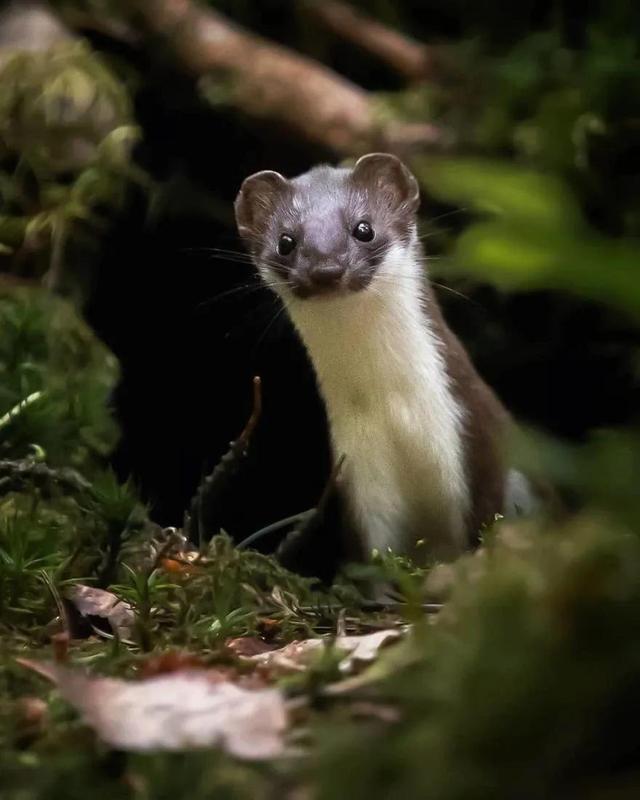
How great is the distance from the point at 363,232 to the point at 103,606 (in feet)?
5.70

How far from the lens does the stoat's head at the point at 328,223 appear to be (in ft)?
12.0

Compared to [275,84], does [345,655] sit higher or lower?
lower

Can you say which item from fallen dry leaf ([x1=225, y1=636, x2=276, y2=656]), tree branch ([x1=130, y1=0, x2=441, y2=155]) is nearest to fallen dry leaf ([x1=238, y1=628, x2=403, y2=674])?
fallen dry leaf ([x1=225, y1=636, x2=276, y2=656])

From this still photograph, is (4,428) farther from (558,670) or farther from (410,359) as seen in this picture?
(558,670)

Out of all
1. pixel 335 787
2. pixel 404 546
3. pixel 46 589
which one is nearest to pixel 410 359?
pixel 404 546

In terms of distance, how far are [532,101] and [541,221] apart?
381 centimetres

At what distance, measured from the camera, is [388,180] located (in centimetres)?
401

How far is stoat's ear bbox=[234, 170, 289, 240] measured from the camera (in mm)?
4012

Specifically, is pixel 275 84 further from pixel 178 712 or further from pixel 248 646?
pixel 178 712

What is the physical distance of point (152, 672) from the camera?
1.60 meters

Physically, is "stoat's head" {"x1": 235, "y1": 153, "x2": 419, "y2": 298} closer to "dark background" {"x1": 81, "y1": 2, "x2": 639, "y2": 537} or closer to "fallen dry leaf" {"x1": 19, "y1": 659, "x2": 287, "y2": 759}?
"dark background" {"x1": 81, "y1": 2, "x2": 639, "y2": 537}

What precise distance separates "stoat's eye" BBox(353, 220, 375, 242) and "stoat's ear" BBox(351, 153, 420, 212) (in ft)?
0.60

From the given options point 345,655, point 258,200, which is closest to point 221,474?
point 258,200

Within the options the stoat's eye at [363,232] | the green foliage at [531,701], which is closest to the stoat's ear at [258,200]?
the stoat's eye at [363,232]
